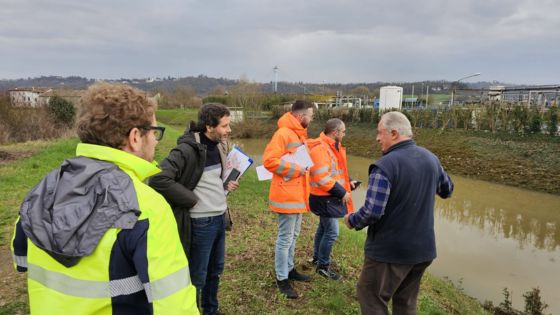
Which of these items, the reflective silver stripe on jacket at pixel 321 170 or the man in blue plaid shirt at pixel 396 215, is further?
the reflective silver stripe on jacket at pixel 321 170

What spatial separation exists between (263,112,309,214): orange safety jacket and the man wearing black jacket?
2.12 ft

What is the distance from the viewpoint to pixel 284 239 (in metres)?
4.04

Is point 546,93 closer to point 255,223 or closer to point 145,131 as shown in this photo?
point 255,223

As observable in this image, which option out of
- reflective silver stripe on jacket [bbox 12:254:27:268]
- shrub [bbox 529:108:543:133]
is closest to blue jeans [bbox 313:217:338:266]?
reflective silver stripe on jacket [bbox 12:254:27:268]

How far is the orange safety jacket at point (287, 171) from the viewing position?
152 inches

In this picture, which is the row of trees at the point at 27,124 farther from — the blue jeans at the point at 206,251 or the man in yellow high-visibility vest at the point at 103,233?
the man in yellow high-visibility vest at the point at 103,233

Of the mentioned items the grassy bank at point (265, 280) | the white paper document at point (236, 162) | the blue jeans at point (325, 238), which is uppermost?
the white paper document at point (236, 162)

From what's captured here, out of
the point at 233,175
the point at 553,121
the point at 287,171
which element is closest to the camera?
the point at 233,175

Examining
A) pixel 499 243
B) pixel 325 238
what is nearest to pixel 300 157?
pixel 325 238

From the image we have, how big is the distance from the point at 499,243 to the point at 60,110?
22044mm

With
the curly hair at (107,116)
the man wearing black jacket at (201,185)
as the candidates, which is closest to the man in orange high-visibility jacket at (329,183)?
the man wearing black jacket at (201,185)

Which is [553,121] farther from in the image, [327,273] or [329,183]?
[329,183]

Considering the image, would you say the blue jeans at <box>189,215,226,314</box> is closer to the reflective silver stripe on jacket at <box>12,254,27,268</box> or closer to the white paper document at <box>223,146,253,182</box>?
the white paper document at <box>223,146,253,182</box>

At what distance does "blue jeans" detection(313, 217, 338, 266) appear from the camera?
4355 mm
